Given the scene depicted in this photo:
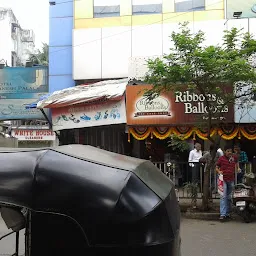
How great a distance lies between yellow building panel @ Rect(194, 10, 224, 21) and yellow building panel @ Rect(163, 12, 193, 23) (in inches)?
10.3

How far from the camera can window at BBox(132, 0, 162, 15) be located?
1619cm

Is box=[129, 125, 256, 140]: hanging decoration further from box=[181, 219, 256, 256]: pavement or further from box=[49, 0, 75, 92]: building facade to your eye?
box=[49, 0, 75, 92]: building facade

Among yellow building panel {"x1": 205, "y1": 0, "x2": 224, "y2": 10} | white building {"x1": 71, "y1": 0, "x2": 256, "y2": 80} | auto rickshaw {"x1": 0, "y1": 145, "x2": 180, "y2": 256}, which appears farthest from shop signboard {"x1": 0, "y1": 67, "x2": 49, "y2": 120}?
auto rickshaw {"x1": 0, "y1": 145, "x2": 180, "y2": 256}

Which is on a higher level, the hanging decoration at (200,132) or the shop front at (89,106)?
the shop front at (89,106)

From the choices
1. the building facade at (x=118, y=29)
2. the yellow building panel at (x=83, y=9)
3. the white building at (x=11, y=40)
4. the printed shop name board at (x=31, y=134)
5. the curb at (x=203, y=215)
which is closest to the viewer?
the curb at (x=203, y=215)

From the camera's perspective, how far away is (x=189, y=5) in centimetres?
1594

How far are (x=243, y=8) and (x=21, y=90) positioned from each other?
32.2ft

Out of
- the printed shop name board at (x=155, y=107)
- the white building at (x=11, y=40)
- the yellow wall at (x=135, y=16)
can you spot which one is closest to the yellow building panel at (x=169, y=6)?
the yellow wall at (x=135, y=16)

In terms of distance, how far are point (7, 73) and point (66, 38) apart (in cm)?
333

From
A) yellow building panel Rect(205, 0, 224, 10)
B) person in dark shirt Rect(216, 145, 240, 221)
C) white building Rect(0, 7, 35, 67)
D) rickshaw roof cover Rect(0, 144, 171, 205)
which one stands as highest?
white building Rect(0, 7, 35, 67)

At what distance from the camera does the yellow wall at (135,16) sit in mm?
15510

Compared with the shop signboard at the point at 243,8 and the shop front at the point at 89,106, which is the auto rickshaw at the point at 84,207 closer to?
the shop front at the point at 89,106

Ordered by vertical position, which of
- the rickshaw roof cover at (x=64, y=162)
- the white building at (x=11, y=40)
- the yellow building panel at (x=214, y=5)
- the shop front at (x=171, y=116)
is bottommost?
the rickshaw roof cover at (x=64, y=162)

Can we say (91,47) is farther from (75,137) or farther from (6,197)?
(6,197)
